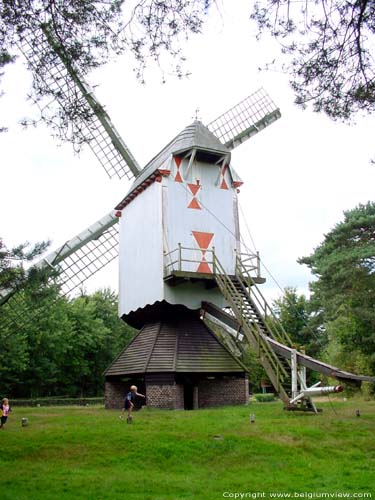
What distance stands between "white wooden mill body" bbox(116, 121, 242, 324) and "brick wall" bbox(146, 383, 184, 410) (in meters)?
2.93

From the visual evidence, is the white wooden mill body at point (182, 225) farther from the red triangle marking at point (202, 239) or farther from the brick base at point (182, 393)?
the brick base at point (182, 393)

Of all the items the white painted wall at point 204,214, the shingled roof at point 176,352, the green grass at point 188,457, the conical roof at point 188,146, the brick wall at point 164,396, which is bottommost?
the green grass at point 188,457

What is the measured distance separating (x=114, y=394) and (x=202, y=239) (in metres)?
6.66

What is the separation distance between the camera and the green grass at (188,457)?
891cm

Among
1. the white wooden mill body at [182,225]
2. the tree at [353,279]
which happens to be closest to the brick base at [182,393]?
the white wooden mill body at [182,225]

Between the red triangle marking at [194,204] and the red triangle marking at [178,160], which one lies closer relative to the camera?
the red triangle marking at [194,204]

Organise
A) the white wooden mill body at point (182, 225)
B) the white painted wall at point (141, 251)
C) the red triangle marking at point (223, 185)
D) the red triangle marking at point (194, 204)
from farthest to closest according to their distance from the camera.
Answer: the red triangle marking at point (223, 185) → the red triangle marking at point (194, 204) → the white painted wall at point (141, 251) → the white wooden mill body at point (182, 225)

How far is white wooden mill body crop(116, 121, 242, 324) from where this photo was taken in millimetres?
19406

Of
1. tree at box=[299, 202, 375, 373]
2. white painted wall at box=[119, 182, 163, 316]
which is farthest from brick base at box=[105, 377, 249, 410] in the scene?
tree at box=[299, 202, 375, 373]

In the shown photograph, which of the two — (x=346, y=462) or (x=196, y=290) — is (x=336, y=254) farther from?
(x=346, y=462)

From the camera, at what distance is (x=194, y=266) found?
19359mm

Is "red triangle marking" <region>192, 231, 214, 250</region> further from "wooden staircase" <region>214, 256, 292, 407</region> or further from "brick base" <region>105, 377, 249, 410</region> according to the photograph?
"brick base" <region>105, 377, 249, 410</region>

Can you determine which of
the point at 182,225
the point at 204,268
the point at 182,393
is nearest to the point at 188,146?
the point at 182,225

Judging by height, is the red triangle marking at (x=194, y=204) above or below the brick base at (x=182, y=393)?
above
